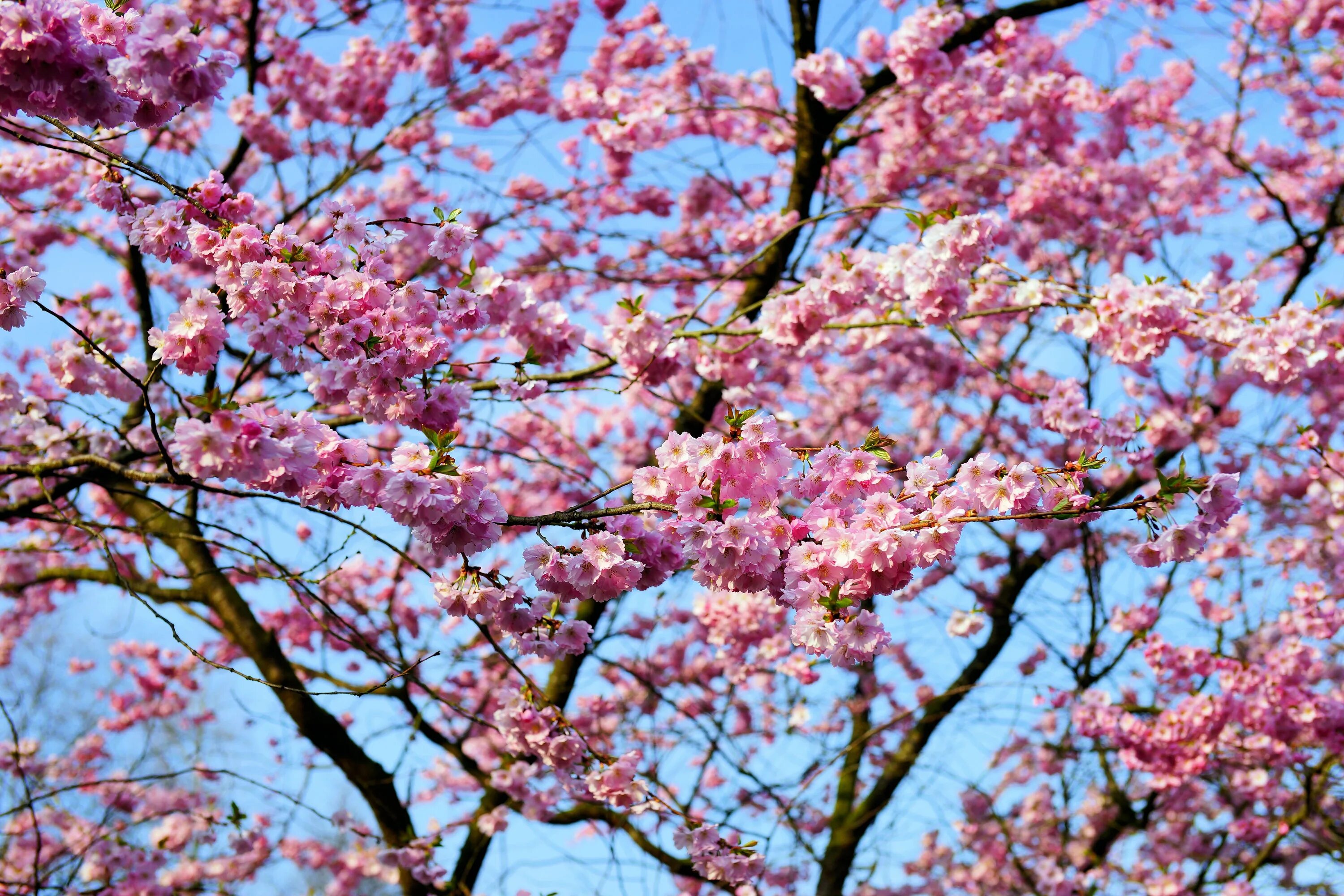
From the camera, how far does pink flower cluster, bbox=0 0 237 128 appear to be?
1979 millimetres

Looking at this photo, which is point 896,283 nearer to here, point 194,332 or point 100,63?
point 194,332

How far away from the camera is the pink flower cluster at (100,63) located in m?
1.98

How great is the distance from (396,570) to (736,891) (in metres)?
2.74

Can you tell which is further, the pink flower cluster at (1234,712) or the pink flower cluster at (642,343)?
the pink flower cluster at (1234,712)

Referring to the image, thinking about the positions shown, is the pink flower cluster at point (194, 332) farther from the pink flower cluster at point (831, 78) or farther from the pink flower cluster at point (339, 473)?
the pink flower cluster at point (831, 78)

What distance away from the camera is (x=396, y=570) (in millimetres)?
5738

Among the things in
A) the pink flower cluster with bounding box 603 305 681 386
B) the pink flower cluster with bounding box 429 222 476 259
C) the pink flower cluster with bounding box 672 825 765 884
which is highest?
the pink flower cluster with bounding box 603 305 681 386

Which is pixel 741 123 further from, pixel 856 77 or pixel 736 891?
pixel 736 891

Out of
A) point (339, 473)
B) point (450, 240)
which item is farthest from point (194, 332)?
point (450, 240)

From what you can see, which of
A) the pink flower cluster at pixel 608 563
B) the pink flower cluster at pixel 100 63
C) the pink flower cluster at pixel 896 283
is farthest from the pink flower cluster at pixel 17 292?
the pink flower cluster at pixel 896 283

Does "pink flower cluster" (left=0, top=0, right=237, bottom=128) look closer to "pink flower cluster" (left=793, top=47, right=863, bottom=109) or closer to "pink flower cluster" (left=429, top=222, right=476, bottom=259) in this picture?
"pink flower cluster" (left=429, top=222, right=476, bottom=259)

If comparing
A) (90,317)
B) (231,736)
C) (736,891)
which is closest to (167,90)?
(90,317)

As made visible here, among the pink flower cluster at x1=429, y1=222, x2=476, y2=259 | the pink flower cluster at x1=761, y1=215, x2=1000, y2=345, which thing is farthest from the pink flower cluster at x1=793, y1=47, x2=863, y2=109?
the pink flower cluster at x1=429, y1=222, x2=476, y2=259

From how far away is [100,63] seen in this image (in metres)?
2.14
